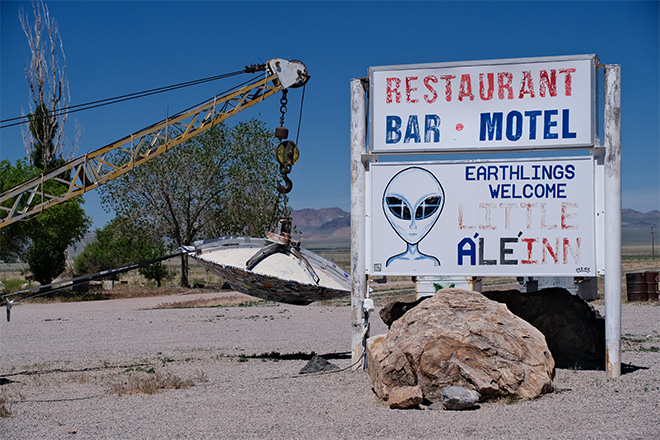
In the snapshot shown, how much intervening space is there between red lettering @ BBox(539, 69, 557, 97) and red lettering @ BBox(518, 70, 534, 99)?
121 millimetres

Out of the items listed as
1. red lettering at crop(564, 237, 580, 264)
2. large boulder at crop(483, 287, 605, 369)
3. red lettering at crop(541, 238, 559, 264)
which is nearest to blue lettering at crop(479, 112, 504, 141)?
red lettering at crop(541, 238, 559, 264)

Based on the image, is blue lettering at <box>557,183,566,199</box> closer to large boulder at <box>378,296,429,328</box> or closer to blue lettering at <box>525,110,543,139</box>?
blue lettering at <box>525,110,543,139</box>

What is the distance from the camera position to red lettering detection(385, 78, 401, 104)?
11.6 metres

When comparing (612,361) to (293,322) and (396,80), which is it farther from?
(293,322)

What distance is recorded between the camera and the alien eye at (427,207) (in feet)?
37.3

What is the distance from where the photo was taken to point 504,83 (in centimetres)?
1120

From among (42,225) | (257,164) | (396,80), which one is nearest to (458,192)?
(396,80)

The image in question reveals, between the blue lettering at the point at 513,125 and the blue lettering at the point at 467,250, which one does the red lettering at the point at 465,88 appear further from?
the blue lettering at the point at 467,250

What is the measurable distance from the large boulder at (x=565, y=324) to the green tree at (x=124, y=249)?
122 ft

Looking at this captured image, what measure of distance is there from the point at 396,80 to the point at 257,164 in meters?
34.5

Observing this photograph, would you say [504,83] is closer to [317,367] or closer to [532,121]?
[532,121]

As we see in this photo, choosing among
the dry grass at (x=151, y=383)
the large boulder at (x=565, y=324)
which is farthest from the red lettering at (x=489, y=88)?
the dry grass at (x=151, y=383)

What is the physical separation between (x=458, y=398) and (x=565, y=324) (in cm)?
436

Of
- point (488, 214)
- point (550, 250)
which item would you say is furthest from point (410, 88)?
point (550, 250)
